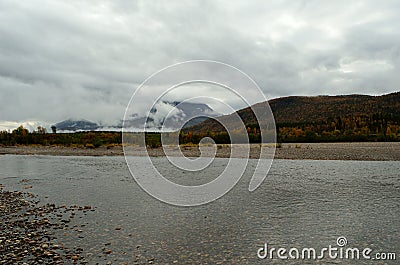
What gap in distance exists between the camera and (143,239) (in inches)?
370

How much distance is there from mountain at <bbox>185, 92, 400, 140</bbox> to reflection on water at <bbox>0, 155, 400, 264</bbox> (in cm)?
4388

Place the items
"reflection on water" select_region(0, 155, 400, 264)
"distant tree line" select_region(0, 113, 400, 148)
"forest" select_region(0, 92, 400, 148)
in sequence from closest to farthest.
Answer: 1. "reflection on water" select_region(0, 155, 400, 264)
2. "distant tree line" select_region(0, 113, 400, 148)
3. "forest" select_region(0, 92, 400, 148)

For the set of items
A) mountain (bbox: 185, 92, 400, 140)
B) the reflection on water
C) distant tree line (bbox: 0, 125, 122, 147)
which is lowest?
the reflection on water

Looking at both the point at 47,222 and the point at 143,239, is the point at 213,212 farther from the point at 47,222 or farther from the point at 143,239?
the point at 47,222

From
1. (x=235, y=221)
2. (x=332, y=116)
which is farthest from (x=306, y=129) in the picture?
(x=235, y=221)

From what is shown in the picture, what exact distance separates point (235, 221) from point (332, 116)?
112154 millimetres

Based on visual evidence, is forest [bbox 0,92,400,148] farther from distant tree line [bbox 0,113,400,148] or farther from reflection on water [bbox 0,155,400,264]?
reflection on water [bbox 0,155,400,264]

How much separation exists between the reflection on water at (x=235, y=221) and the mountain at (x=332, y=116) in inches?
1728

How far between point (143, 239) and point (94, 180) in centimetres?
1380

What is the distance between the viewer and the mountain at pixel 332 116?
78.1 m

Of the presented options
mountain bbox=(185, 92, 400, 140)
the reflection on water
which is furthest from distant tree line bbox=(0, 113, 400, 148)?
the reflection on water

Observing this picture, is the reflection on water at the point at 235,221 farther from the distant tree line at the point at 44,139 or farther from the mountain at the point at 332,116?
the distant tree line at the point at 44,139

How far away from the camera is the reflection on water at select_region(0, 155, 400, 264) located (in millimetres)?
8539

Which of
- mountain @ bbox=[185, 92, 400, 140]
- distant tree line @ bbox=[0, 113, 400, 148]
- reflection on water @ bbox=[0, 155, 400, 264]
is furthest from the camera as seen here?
mountain @ bbox=[185, 92, 400, 140]
